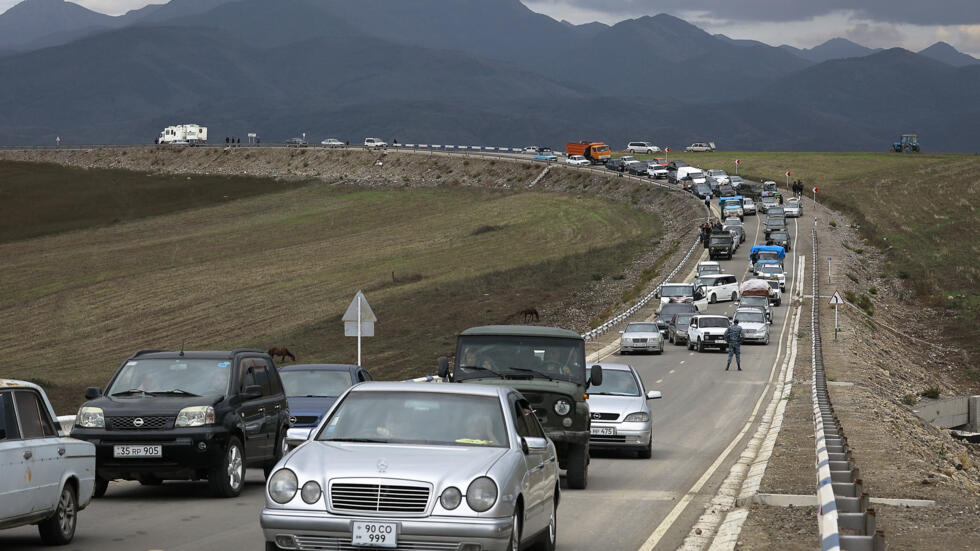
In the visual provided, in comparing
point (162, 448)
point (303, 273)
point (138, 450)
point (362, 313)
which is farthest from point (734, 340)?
point (303, 273)

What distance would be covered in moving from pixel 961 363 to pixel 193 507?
4664cm

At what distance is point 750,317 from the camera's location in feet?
161

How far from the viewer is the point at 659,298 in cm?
Result: 5909

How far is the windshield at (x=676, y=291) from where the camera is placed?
185ft

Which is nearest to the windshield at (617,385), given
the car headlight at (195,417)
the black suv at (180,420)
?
the black suv at (180,420)

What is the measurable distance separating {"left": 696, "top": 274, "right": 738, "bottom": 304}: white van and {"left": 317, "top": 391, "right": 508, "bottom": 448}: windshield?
51.4 meters

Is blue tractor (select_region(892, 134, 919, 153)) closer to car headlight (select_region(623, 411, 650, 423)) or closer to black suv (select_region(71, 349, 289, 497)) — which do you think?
car headlight (select_region(623, 411, 650, 423))

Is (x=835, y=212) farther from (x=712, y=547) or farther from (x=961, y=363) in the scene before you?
(x=712, y=547)

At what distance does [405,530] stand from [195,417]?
6899 millimetres

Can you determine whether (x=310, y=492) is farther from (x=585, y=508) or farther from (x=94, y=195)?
(x=94, y=195)

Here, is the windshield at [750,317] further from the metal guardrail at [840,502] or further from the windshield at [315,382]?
the windshield at [315,382]

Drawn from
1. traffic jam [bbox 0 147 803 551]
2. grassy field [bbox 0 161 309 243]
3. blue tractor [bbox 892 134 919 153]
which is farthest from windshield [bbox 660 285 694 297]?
blue tractor [bbox 892 134 919 153]

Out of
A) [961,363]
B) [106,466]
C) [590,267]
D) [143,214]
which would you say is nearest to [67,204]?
[143,214]

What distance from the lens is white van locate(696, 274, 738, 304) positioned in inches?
2425
